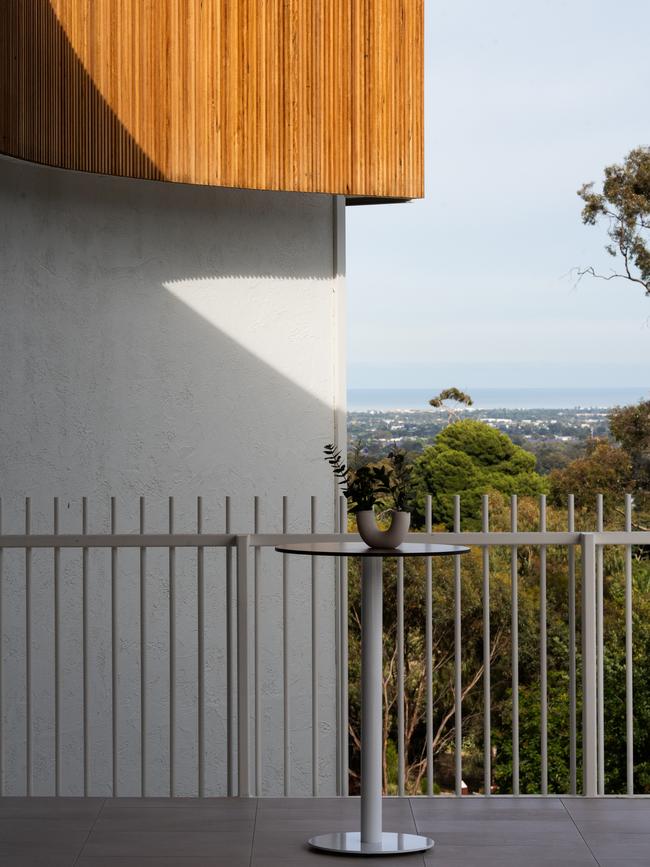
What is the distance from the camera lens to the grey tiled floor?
4.15m

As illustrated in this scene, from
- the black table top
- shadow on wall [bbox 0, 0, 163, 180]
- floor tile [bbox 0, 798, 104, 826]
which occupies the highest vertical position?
shadow on wall [bbox 0, 0, 163, 180]

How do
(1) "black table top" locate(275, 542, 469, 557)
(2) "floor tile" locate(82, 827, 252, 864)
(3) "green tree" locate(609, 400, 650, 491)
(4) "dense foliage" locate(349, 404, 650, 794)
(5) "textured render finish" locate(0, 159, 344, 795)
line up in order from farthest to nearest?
(3) "green tree" locate(609, 400, 650, 491) → (4) "dense foliage" locate(349, 404, 650, 794) → (5) "textured render finish" locate(0, 159, 344, 795) → (2) "floor tile" locate(82, 827, 252, 864) → (1) "black table top" locate(275, 542, 469, 557)

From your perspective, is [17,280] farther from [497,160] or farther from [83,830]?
[497,160]

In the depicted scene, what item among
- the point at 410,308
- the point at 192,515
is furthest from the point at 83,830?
the point at 410,308

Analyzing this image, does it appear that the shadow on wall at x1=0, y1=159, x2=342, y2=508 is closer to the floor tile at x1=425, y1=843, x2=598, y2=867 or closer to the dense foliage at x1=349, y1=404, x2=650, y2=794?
the floor tile at x1=425, y1=843, x2=598, y2=867

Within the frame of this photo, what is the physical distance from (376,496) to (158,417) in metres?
3.91

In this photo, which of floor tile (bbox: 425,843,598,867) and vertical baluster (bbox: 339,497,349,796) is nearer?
floor tile (bbox: 425,843,598,867)

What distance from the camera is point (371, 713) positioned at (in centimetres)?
418

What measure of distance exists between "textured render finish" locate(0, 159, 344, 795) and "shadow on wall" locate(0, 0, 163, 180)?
363mm

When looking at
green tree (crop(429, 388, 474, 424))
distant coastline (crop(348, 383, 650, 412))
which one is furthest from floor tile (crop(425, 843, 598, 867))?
green tree (crop(429, 388, 474, 424))

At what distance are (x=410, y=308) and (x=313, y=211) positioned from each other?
37.7 metres

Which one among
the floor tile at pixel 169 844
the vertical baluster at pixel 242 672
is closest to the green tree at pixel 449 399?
the vertical baluster at pixel 242 672

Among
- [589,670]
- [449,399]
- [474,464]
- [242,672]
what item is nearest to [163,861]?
[242,672]

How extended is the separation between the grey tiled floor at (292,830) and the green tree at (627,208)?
23618mm
